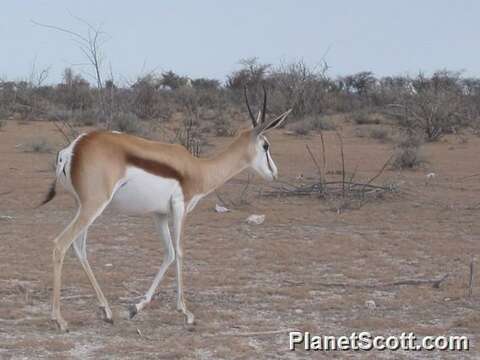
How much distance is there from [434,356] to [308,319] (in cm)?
126

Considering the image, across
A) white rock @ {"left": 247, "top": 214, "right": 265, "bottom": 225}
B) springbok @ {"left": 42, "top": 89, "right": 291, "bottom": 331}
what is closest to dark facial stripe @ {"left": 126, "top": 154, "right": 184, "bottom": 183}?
springbok @ {"left": 42, "top": 89, "right": 291, "bottom": 331}

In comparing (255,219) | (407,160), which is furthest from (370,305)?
(407,160)

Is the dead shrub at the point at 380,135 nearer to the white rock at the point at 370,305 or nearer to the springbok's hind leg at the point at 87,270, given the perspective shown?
the white rock at the point at 370,305

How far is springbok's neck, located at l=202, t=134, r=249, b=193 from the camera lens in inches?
267

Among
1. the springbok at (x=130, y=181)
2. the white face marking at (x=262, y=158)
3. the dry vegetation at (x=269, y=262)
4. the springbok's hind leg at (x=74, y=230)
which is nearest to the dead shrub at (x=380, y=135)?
the dry vegetation at (x=269, y=262)

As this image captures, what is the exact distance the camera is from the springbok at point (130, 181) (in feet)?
19.4

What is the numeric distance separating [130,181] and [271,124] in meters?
1.29

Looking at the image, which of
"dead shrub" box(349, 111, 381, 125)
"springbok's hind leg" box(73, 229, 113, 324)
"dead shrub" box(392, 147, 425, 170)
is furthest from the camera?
"dead shrub" box(349, 111, 381, 125)

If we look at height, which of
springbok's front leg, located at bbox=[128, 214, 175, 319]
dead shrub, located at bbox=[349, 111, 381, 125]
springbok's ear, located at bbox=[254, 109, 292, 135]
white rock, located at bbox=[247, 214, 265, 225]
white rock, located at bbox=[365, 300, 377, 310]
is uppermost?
dead shrub, located at bbox=[349, 111, 381, 125]

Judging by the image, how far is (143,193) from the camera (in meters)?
6.14

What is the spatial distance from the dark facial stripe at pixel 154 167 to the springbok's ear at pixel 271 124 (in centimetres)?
87

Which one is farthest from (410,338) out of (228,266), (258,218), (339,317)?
(258,218)

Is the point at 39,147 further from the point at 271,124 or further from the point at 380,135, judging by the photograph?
the point at 271,124

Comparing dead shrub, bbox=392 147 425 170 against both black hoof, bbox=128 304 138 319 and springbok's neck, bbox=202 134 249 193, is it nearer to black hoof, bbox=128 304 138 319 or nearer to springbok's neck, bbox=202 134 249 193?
springbok's neck, bbox=202 134 249 193
